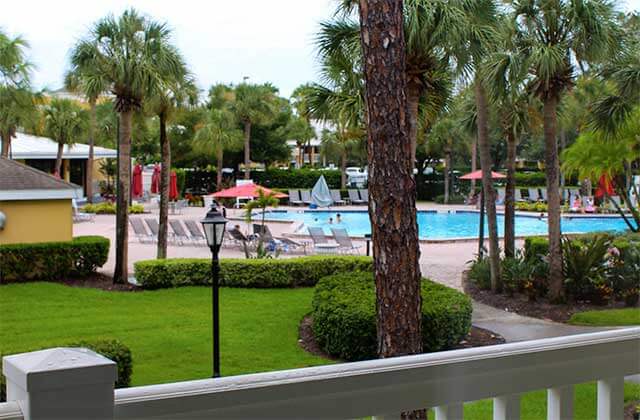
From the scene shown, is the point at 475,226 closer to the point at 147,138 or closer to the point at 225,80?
the point at 147,138

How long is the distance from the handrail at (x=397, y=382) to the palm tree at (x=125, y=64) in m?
11.7

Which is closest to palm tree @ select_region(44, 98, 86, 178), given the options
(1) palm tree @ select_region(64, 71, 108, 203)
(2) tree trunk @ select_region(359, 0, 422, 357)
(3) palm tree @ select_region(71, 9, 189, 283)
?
(1) palm tree @ select_region(64, 71, 108, 203)

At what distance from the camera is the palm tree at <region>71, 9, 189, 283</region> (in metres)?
12.5

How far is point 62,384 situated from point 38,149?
20.7 m

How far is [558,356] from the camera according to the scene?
4.73ft

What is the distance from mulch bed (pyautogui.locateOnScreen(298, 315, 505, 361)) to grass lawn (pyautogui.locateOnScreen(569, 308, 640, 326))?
1431 mm

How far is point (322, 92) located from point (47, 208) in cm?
521

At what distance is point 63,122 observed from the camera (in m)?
19.4

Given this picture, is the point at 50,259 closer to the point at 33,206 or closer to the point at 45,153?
the point at 33,206

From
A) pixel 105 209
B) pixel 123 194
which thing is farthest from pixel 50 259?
pixel 105 209

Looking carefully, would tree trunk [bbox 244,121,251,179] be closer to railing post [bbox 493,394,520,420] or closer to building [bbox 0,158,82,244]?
building [bbox 0,158,82,244]

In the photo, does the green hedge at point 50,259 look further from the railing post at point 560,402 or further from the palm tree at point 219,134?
the palm tree at point 219,134

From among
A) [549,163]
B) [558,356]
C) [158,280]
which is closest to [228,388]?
[558,356]

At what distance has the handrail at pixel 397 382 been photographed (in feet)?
3.63
